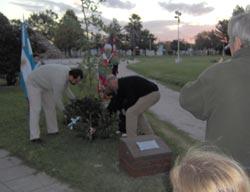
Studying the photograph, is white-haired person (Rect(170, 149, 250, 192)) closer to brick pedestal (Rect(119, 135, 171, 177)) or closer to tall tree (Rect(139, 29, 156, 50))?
brick pedestal (Rect(119, 135, 171, 177))

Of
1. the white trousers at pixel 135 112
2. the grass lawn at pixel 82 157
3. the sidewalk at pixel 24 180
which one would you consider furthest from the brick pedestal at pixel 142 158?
the white trousers at pixel 135 112

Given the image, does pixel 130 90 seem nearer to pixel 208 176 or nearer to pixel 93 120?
pixel 93 120

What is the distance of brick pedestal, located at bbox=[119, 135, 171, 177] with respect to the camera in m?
5.81

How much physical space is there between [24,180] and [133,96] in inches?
89.6

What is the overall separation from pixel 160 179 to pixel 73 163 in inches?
55.9

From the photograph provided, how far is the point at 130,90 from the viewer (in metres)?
7.12

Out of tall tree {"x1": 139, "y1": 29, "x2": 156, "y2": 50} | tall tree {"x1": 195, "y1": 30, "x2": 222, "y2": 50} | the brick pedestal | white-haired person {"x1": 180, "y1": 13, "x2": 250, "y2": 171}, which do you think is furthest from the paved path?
tall tree {"x1": 195, "y1": 30, "x2": 222, "y2": 50}

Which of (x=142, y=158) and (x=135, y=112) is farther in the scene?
(x=135, y=112)

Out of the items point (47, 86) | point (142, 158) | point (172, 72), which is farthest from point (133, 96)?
point (172, 72)

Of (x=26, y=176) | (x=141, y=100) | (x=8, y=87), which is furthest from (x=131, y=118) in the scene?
(x=8, y=87)

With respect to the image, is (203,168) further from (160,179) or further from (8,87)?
(8,87)

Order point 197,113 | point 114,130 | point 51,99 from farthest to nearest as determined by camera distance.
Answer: point 51,99 → point 114,130 → point 197,113

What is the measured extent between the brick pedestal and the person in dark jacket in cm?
103

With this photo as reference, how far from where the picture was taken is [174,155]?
6.84 metres
